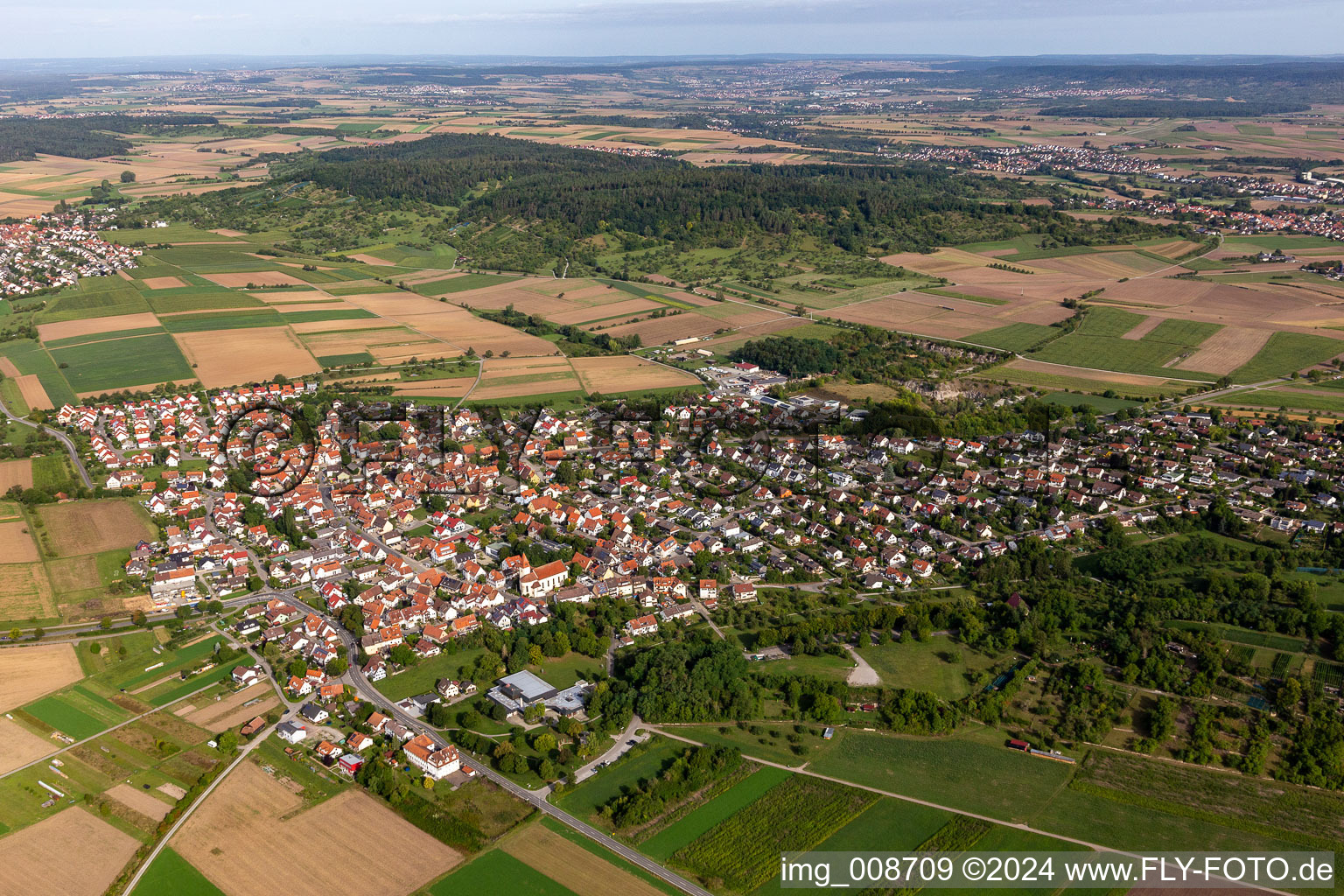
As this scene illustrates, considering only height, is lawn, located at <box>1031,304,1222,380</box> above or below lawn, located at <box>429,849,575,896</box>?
above

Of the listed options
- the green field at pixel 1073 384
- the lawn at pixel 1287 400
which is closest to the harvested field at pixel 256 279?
the green field at pixel 1073 384

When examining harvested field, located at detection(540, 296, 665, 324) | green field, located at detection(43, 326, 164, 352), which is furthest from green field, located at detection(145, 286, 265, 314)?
harvested field, located at detection(540, 296, 665, 324)

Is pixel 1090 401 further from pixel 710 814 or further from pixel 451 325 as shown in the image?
pixel 451 325

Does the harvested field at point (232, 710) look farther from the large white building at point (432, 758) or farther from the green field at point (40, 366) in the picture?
the green field at point (40, 366)

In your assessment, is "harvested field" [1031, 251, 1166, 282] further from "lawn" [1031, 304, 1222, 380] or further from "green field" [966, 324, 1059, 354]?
"green field" [966, 324, 1059, 354]

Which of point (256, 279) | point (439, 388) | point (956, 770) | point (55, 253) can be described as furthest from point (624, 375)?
point (55, 253)

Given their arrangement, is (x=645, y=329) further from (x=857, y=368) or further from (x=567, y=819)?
(x=567, y=819)
